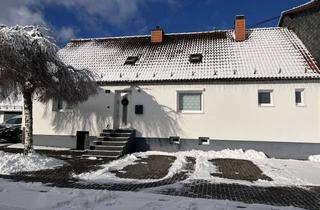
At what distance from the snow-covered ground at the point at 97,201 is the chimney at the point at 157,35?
14.0 meters

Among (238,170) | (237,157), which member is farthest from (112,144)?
(238,170)

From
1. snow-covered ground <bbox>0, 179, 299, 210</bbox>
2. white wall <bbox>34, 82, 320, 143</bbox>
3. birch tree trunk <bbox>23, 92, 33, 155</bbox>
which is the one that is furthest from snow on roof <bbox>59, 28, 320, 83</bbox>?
snow-covered ground <bbox>0, 179, 299, 210</bbox>

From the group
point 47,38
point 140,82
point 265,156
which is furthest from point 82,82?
point 265,156

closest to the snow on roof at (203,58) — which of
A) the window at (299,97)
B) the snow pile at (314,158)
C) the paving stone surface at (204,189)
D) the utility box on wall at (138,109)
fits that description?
the window at (299,97)

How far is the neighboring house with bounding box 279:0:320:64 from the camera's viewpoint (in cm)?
1499

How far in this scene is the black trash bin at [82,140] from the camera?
53.1ft

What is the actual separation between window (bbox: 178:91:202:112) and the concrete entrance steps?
9.28 ft

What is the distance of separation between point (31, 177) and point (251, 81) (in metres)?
10.3

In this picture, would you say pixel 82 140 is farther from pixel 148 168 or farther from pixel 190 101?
pixel 148 168

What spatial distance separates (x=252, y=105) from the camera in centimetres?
1430

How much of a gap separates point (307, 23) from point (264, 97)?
5.31m

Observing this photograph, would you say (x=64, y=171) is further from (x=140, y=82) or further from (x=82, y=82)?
(x=140, y=82)

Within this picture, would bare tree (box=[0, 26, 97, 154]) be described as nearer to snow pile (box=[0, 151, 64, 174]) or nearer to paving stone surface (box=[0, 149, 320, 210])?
snow pile (box=[0, 151, 64, 174])

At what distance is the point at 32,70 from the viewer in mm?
10531
